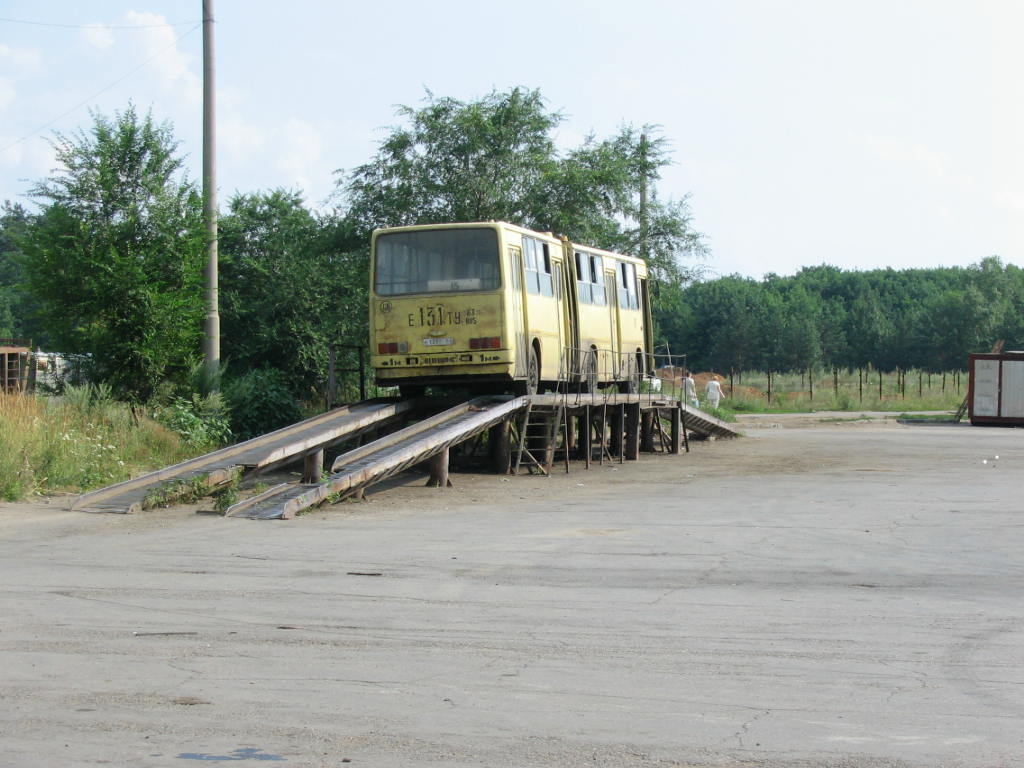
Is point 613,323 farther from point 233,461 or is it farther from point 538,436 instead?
point 233,461

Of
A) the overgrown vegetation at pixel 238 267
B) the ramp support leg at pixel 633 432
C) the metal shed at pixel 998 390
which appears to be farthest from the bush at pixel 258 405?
the metal shed at pixel 998 390

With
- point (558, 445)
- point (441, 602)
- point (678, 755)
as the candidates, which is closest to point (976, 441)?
point (558, 445)

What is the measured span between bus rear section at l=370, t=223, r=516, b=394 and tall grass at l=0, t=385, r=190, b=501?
4163 mm

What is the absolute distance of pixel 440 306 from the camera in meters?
20.9

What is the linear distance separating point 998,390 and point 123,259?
31.9 metres

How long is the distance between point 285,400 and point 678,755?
20.3m

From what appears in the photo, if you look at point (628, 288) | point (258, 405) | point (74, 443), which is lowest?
point (74, 443)

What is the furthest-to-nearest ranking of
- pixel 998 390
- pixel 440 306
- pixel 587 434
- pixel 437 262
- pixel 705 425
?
pixel 998 390, pixel 705 425, pixel 587 434, pixel 437 262, pixel 440 306

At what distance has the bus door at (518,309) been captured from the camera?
21.0 meters

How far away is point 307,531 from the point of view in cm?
1285

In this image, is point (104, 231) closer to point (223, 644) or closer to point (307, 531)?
point (307, 531)

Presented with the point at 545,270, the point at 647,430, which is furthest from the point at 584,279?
the point at 647,430

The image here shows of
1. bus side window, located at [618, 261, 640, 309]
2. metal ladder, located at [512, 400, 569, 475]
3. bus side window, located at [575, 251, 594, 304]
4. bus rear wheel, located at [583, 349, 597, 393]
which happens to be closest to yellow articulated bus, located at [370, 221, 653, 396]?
metal ladder, located at [512, 400, 569, 475]

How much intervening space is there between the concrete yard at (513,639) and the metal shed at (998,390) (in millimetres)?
29301
